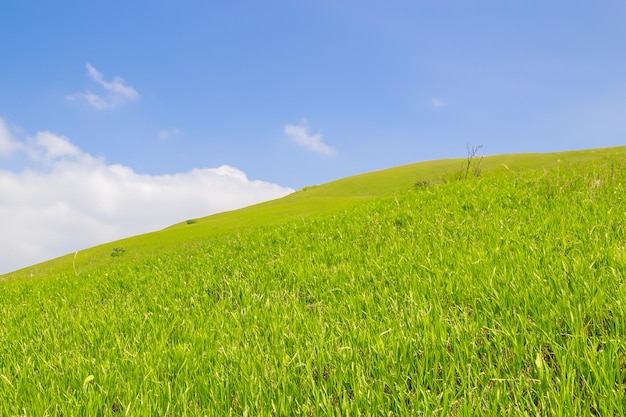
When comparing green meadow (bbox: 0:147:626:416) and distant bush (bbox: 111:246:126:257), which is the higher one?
distant bush (bbox: 111:246:126:257)

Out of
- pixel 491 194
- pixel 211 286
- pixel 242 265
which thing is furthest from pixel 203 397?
pixel 491 194

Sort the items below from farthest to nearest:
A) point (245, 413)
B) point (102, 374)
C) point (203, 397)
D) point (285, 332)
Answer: point (285, 332) → point (102, 374) → point (203, 397) → point (245, 413)

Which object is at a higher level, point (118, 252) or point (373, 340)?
point (118, 252)

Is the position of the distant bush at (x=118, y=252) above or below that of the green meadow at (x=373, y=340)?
above

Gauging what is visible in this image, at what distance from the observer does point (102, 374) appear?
121 inches

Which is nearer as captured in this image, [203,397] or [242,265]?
[203,397]

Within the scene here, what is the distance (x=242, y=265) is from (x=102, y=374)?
431 centimetres

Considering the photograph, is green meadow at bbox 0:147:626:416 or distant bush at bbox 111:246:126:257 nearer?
green meadow at bbox 0:147:626:416

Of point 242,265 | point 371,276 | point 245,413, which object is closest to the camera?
point 245,413

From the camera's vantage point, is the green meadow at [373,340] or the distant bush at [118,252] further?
the distant bush at [118,252]

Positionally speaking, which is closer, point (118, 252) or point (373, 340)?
point (373, 340)

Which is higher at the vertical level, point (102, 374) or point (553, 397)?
point (102, 374)

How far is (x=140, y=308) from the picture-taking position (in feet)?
17.7

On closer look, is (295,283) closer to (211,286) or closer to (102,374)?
(211,286)
